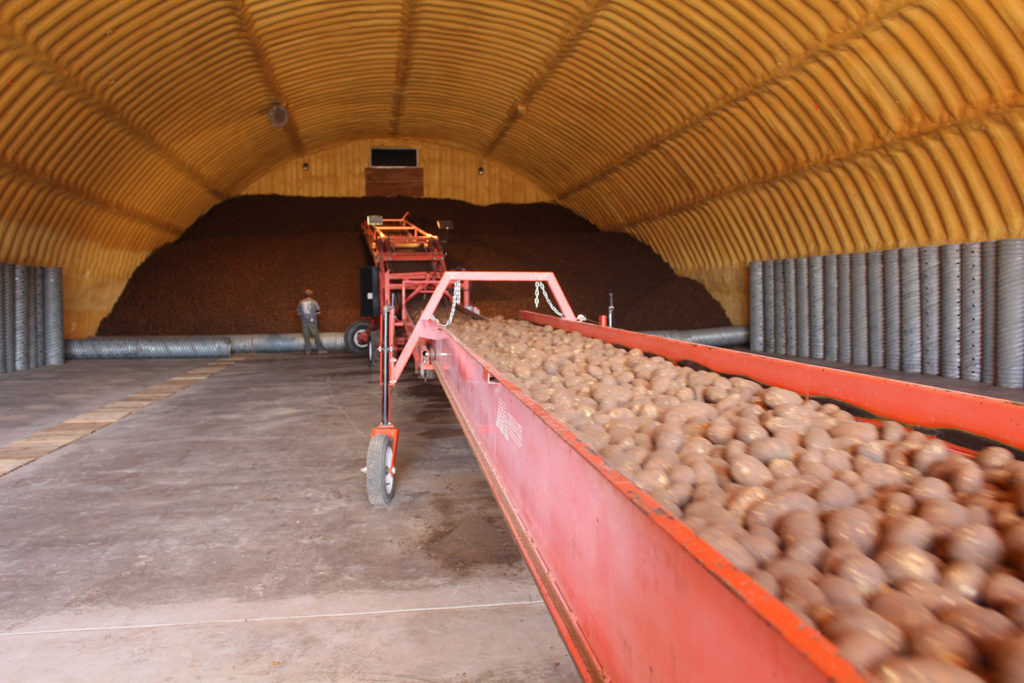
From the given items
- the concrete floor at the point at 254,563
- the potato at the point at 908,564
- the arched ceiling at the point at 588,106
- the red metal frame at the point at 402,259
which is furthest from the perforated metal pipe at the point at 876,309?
the potato at the point at 908,564

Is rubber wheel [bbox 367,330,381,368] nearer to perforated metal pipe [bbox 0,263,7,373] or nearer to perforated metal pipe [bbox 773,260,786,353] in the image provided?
perforated metal pipe [bbox 0,263,7,373]

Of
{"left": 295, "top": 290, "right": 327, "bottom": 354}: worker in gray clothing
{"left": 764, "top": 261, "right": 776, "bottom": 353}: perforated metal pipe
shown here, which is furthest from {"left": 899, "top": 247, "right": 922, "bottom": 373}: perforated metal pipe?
{"left": 295, "top": 290, "right": 327, "bottom": 354}: worker in gray clothing

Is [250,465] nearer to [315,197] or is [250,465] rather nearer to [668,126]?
[668,126]

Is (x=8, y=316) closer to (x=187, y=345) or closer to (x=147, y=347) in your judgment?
(x=147, y=347)

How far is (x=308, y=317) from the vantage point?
1366 cm

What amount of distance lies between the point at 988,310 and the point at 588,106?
315 inches

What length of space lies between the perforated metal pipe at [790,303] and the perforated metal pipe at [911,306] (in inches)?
104

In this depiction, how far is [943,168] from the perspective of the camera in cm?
819

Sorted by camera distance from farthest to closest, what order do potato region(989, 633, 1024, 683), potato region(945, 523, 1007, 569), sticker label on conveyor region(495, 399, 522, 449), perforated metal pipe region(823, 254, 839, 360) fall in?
perforated metal pipe region(823, 254, 839, 360) → sticker label on conveyor region(495, 399, 522, 449) → potato region(945, 523, 1007, 569) → potato region(989, 633, 1024, 683)

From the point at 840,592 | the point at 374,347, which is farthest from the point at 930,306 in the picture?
the point at 840,592

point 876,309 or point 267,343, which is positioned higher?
point 876,309

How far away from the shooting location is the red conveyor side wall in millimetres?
997

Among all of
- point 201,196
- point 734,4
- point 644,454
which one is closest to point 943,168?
point 734,4

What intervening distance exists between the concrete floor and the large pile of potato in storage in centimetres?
88
